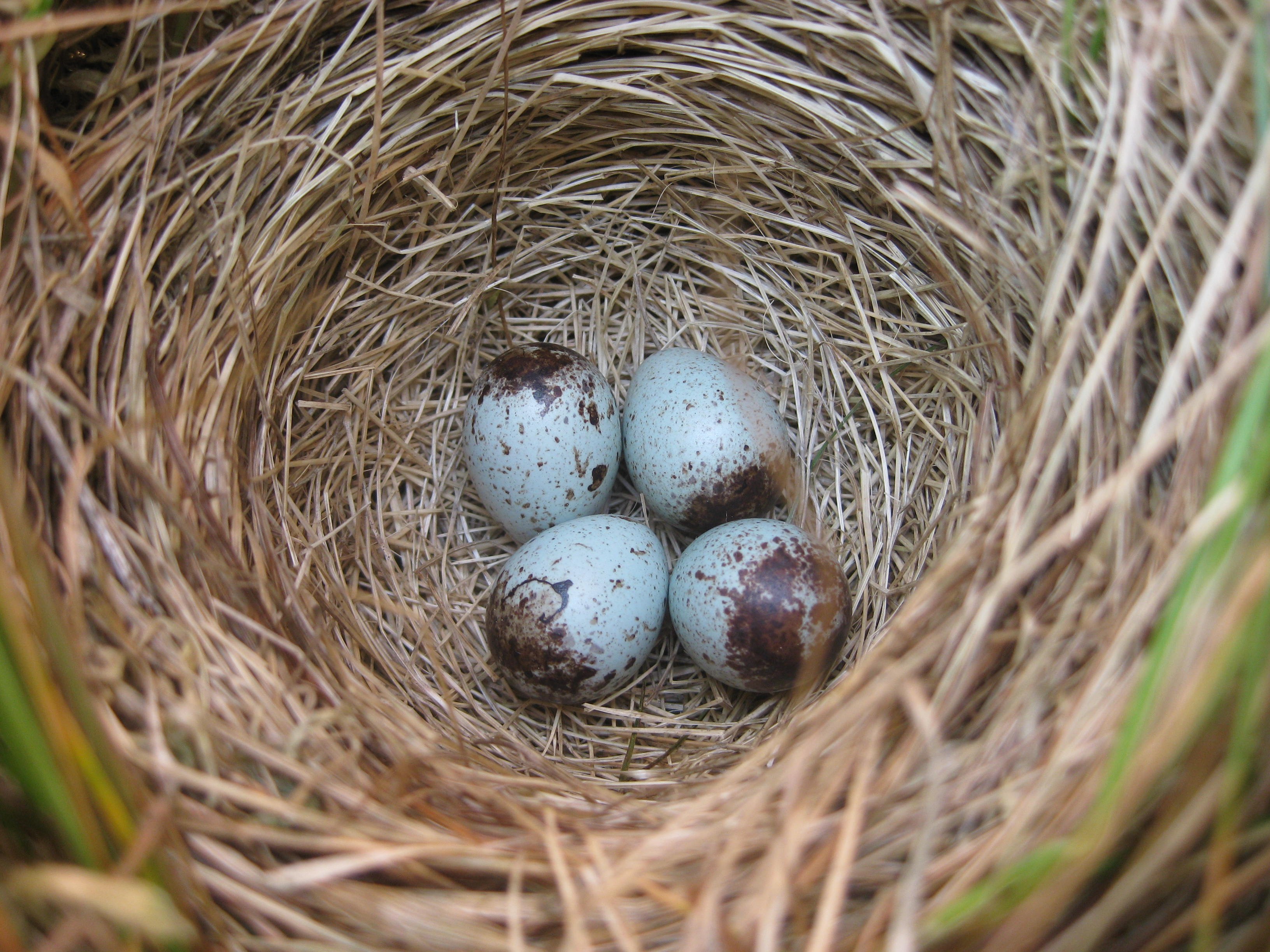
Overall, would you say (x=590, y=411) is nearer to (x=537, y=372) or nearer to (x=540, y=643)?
(x=537, y=372)

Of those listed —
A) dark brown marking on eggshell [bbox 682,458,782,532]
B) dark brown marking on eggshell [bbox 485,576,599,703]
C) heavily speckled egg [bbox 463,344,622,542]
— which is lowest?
dark brown marking on eggshell [bbox 485,576,599,703]

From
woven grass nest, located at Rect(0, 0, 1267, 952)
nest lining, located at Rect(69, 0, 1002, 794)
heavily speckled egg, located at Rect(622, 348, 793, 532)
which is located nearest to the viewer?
woven grass nest, located at Rect(0, 0, 1267, 952)

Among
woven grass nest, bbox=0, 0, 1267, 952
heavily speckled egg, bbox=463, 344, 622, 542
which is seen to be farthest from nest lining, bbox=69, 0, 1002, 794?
heavily speckled egg, bbox=463, 344, 622, 542

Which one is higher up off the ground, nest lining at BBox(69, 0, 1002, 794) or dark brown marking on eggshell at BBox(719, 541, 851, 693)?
nest lining at BBox(69, 0, 1002, 794)

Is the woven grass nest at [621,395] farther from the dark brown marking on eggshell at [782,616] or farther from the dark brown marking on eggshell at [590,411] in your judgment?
the dark brown marking on eggshell at [590,411]

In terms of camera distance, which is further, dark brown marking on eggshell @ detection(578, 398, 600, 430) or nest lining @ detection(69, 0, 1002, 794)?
dark brown marking on eggshell @ detection(578, 398, 600, 430)

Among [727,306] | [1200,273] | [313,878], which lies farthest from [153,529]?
[1200,273]

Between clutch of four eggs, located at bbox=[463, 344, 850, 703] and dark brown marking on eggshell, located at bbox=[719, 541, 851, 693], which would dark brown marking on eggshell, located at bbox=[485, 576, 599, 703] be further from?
dark brown marking on eggshell, located at bbox=[719, 541, 851, 693]
